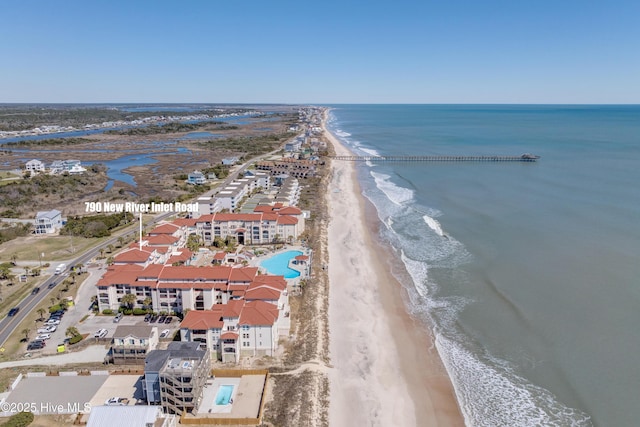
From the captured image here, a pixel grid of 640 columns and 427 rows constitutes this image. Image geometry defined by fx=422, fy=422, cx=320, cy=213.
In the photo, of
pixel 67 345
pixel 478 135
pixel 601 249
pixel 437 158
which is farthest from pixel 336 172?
pixel 478 135

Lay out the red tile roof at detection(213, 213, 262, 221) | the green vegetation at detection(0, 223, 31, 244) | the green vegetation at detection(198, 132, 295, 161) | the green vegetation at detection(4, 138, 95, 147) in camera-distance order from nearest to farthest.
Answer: the red tile roof at detection(213, 213, 262, 221) → the green vegetation at detection(0, 223, 31, 244) → the green vegetation at detection(198, 132, 295, 161) → the green vegetation at detection(4, 138, 95, 147)

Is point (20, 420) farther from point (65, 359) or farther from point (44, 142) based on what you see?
point (44, 142)

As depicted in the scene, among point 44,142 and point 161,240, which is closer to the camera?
point 161,240

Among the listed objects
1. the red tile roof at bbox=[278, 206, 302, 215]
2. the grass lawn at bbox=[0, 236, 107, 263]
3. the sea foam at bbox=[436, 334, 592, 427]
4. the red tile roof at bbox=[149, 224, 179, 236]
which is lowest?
the sea foam at bbox=[436, 334, 592, 427]

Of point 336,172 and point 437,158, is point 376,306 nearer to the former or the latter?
point 336,172

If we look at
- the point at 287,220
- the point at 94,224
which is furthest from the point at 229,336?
the point at 94,224

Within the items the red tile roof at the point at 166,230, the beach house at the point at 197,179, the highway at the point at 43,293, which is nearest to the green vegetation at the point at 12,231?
the highway at the point at 43,293

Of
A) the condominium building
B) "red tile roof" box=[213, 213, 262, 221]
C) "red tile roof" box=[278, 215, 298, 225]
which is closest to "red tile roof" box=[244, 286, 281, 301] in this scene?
the condominium building

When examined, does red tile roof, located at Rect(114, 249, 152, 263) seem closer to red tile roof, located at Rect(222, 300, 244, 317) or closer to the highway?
the highway
